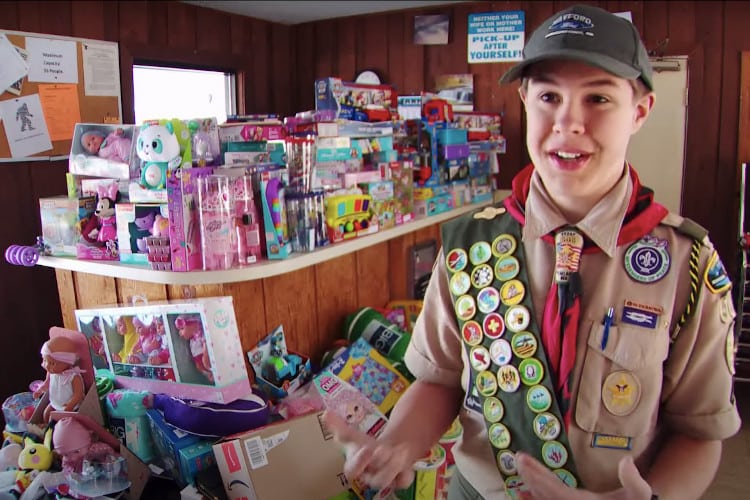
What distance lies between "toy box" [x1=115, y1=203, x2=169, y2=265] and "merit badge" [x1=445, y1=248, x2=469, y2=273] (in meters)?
1.27

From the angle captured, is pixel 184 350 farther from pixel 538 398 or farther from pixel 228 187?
pixel 538 398

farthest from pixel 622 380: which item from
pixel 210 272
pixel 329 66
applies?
pixel 329 66

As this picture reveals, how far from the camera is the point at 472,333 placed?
4.15 ft

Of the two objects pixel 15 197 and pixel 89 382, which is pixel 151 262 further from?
pixel 15 197

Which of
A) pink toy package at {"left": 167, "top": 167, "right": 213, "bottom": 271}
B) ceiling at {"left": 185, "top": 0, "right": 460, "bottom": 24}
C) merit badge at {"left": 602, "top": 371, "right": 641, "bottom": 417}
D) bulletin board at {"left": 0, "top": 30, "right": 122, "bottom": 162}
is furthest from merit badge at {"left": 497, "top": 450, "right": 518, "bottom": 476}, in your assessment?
ceiling at {"left": 185, "top": 0, "right": 460, "bottom": 24}

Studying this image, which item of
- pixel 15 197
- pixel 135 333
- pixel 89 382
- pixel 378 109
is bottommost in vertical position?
pixel 89 382

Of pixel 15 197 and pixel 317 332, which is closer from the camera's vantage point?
pixel 317 332

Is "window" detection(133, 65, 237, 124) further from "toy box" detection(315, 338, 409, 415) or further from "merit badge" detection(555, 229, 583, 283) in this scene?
"merit badge" detection(555, 229, 583, 283)

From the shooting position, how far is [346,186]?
9.01 feet

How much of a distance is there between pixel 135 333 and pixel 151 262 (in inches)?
12.4

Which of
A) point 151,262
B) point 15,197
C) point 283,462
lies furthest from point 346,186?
point 15,197

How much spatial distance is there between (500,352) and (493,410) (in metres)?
0.12

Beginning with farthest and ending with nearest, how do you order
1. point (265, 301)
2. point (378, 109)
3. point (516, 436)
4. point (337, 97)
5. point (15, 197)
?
point (15, 197)
point (378, 109)
point (337, 97)
point (265, 301)
point (516, 436)

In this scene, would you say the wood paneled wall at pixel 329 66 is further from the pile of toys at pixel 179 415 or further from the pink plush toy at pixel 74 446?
the pink plush toy at pixel 74 446
